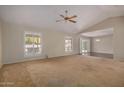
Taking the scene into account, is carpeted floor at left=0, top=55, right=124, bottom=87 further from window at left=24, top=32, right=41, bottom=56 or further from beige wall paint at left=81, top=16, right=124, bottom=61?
beige wall paint at left=81, top=16, right=124, bottom=61

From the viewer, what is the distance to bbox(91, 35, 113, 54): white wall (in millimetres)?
9914

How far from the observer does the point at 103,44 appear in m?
10.6

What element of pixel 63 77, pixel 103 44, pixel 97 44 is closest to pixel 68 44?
pixel 97 44

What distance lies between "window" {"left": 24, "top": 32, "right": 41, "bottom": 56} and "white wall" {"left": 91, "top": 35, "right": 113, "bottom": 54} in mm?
7971

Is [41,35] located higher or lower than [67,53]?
higher

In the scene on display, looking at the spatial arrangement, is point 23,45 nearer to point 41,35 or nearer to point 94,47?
point 41,35

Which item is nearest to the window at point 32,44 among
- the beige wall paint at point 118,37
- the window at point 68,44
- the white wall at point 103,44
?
the window at point 68,44

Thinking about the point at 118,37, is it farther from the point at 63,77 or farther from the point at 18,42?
the point at 18,42

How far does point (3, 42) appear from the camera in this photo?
14.8ft

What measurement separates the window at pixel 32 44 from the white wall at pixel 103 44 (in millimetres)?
7971

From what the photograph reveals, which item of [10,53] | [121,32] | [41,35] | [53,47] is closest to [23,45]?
[10,53]

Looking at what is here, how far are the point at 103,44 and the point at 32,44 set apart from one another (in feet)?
28.0

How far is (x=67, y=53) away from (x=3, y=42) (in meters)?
5.37

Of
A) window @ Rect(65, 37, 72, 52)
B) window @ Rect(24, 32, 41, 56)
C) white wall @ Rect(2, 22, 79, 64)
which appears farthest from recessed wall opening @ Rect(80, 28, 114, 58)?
window @ Rect(24, 32, 41, 56)
